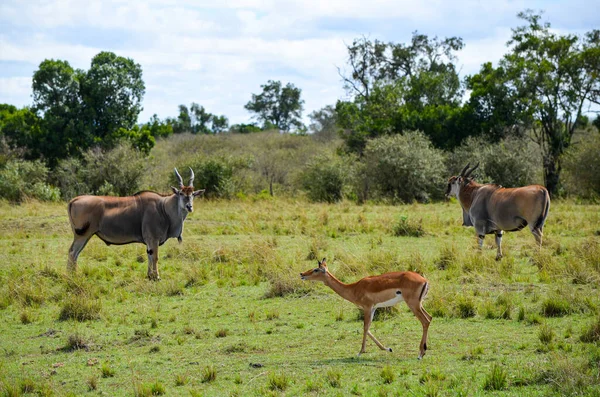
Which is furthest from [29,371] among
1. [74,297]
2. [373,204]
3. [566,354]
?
[373,204]

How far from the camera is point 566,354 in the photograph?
8.36 metres

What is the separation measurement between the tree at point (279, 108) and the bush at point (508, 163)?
1897 inches

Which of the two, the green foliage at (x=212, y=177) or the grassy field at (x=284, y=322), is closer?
the grassy field at (x=284, y=322)

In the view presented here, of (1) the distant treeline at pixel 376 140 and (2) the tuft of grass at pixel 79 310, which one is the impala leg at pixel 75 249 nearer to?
(2) the tuft of grass at pixel 79 310

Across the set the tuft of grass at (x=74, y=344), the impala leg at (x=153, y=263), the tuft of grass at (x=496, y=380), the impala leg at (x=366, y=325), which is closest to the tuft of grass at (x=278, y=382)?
the impala leg at (x=366, y=325)

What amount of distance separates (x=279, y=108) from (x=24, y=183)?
54.2 metres

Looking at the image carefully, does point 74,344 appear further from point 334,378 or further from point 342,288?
point 334,378

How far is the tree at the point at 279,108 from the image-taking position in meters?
82.8

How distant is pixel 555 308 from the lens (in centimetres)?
1048

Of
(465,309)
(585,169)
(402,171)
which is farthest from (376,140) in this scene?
(465,309)

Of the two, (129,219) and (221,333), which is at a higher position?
(129,219)

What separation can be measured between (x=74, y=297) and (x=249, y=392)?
16.4 feet

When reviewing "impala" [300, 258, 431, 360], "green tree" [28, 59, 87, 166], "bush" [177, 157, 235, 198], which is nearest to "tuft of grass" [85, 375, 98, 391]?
"impala" [300, 258, 431, 360]

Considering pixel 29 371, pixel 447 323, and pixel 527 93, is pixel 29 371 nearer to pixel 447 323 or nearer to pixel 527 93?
pixel 447 323
